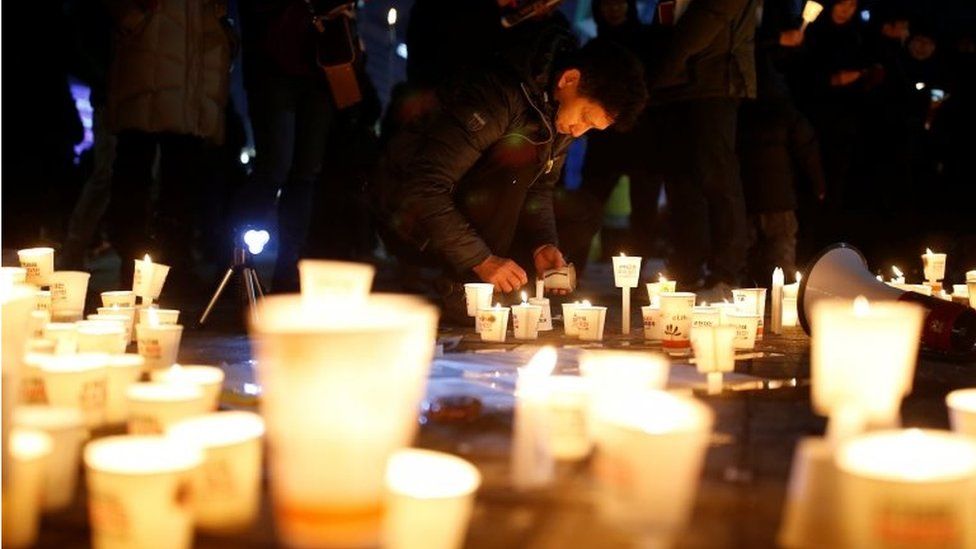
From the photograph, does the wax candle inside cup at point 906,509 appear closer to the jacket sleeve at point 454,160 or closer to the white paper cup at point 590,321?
the white paper cup at point 590,321

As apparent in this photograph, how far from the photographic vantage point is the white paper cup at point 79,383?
6.74ft

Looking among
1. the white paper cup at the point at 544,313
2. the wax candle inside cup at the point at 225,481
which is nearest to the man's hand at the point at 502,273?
the white paper cup at the point at 544,313

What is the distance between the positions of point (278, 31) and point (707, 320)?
2764mm


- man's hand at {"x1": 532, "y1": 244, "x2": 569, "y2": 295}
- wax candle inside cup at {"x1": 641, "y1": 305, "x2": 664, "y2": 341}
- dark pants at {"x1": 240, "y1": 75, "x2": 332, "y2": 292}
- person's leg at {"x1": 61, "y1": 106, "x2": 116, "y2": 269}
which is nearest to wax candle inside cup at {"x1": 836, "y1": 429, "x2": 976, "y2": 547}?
wax candle inside cup at {"x1": 641, "y1": 305, "x2": 664, "y2": 341}

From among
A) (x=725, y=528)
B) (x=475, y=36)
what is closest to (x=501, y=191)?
(x=475, y=36)

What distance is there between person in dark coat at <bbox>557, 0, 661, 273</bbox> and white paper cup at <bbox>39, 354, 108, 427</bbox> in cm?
391

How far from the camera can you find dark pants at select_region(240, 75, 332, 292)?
5.11m

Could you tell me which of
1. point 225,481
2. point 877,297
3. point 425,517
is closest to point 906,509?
point 425,517

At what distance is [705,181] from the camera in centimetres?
564

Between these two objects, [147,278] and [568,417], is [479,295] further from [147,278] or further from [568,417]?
[568,417]

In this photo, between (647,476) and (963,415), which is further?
(963,415)

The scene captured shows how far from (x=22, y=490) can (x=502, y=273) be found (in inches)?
112

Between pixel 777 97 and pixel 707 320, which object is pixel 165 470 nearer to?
pixel 707 320

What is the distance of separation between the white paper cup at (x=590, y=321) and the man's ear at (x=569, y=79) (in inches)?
36.2
